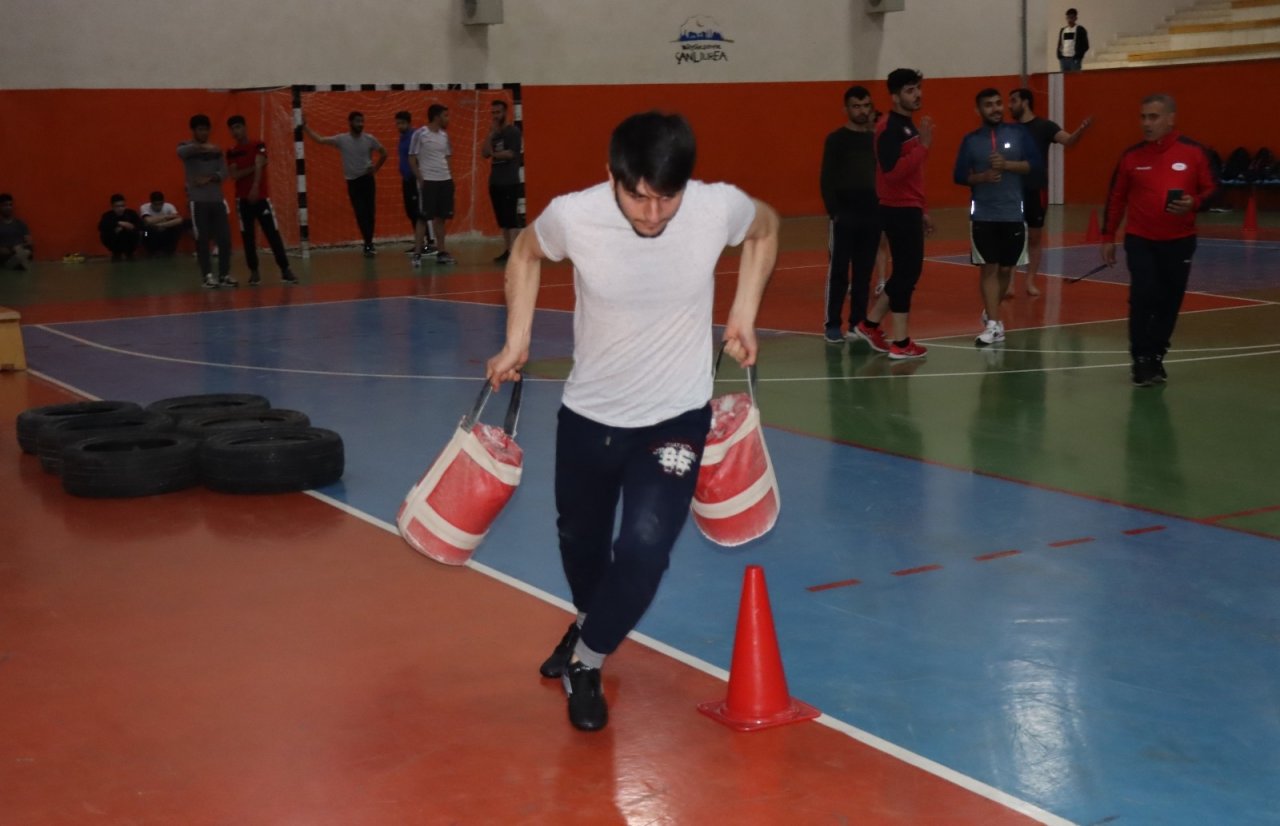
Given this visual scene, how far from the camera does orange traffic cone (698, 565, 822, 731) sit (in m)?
4.90

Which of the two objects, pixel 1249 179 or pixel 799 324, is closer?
pixel 799 324

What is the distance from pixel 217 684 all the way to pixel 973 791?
282cm

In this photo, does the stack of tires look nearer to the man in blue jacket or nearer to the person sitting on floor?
the man in blue jacket

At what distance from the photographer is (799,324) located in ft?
49.4

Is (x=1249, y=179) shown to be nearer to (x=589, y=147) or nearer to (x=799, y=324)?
(x=589, y=147)

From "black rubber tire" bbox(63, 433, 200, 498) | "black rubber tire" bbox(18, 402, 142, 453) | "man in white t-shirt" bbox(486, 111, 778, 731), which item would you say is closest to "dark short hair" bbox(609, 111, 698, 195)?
"man in white t-shirt" bbox(486, 111, 778, 731)

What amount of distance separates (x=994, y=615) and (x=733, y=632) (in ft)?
3.59

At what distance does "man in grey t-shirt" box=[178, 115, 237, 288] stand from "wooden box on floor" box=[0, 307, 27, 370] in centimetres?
605

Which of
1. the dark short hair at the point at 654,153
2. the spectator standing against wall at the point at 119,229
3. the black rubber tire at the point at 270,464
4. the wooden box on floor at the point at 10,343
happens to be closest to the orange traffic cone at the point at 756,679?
the dark short hair at the point at 654,153

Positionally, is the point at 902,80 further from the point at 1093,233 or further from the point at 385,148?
the point at 385,148

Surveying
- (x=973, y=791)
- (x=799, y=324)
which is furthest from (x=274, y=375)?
(x=973, y=791)

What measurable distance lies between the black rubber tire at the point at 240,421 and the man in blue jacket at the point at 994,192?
259 inches

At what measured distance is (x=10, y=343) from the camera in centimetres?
1305

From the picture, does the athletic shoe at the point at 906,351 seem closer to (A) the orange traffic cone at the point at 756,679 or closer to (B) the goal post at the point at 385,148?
(A) the orange traffic cone at the point at 756,679
